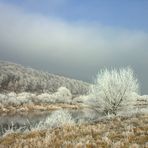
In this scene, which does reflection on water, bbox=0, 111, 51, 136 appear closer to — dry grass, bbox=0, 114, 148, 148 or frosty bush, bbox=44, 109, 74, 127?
frosty bush, bbox=44, 109, 74, 127

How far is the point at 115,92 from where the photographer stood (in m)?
43.6

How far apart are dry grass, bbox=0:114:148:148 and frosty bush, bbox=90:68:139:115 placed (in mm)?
25667

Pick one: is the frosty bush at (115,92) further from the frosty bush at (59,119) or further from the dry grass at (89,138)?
the dry grass at (89,138)

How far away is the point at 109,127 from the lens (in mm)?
17297

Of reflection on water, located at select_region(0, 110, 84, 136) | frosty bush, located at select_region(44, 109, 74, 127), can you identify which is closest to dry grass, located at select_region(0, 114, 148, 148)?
frosty bush, located at select_region(44, 109, 74, 127)

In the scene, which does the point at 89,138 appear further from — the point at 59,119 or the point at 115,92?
the point at 115,92

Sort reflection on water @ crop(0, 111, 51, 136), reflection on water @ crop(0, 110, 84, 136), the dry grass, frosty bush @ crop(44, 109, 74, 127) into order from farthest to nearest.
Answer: reflection on water @ crop(0, 110, 84, 136) → reflection on water @ crop(0, 111, 51, 136) → frosty bush @ crop(44, 109, 74, 127) → the dry grass

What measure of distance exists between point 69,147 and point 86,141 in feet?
3.08

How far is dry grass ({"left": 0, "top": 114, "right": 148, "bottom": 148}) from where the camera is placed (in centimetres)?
1289

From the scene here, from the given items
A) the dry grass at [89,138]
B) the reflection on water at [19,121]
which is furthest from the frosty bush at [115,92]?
the dry grass at [89,138]

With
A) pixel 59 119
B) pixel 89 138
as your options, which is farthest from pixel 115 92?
pixel 89 138

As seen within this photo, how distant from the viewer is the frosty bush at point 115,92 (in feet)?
143

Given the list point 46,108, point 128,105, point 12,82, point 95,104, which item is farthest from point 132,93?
point 12,82

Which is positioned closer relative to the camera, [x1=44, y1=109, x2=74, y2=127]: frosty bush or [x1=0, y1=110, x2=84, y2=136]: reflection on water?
[x1=44, y1=109, x2=74, y2=127]: frosty bush
